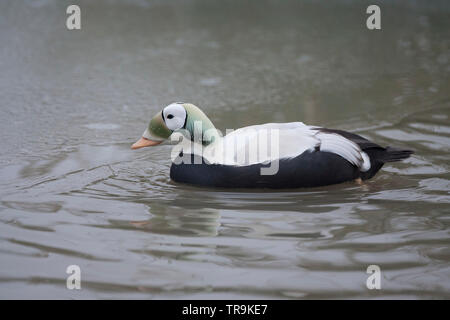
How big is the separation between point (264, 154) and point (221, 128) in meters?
1.45

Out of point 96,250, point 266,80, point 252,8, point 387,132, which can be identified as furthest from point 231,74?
point 96,250

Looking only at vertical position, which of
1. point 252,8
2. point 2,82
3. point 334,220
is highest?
point 252,8

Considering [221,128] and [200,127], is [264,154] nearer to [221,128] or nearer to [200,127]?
[200,127]

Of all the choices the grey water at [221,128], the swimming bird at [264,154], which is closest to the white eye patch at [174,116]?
the swimming bird at [264,154]

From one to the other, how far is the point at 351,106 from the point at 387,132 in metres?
0.76

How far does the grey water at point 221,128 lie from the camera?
10.8ft

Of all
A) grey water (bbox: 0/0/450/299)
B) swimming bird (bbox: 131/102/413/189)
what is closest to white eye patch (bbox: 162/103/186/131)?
swimming bird (bbox: 131/102/413/189)

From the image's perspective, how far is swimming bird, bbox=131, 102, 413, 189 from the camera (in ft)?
14.6

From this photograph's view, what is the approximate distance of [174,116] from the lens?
4699mm

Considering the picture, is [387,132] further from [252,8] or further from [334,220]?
[252,8]

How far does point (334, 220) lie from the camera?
3965 mm

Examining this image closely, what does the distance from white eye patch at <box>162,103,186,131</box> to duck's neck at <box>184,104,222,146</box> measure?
34 mm

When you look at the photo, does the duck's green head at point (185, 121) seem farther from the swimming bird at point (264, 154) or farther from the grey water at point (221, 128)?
the grey water at point (221, 128)

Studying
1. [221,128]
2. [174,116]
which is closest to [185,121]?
[174,116]
